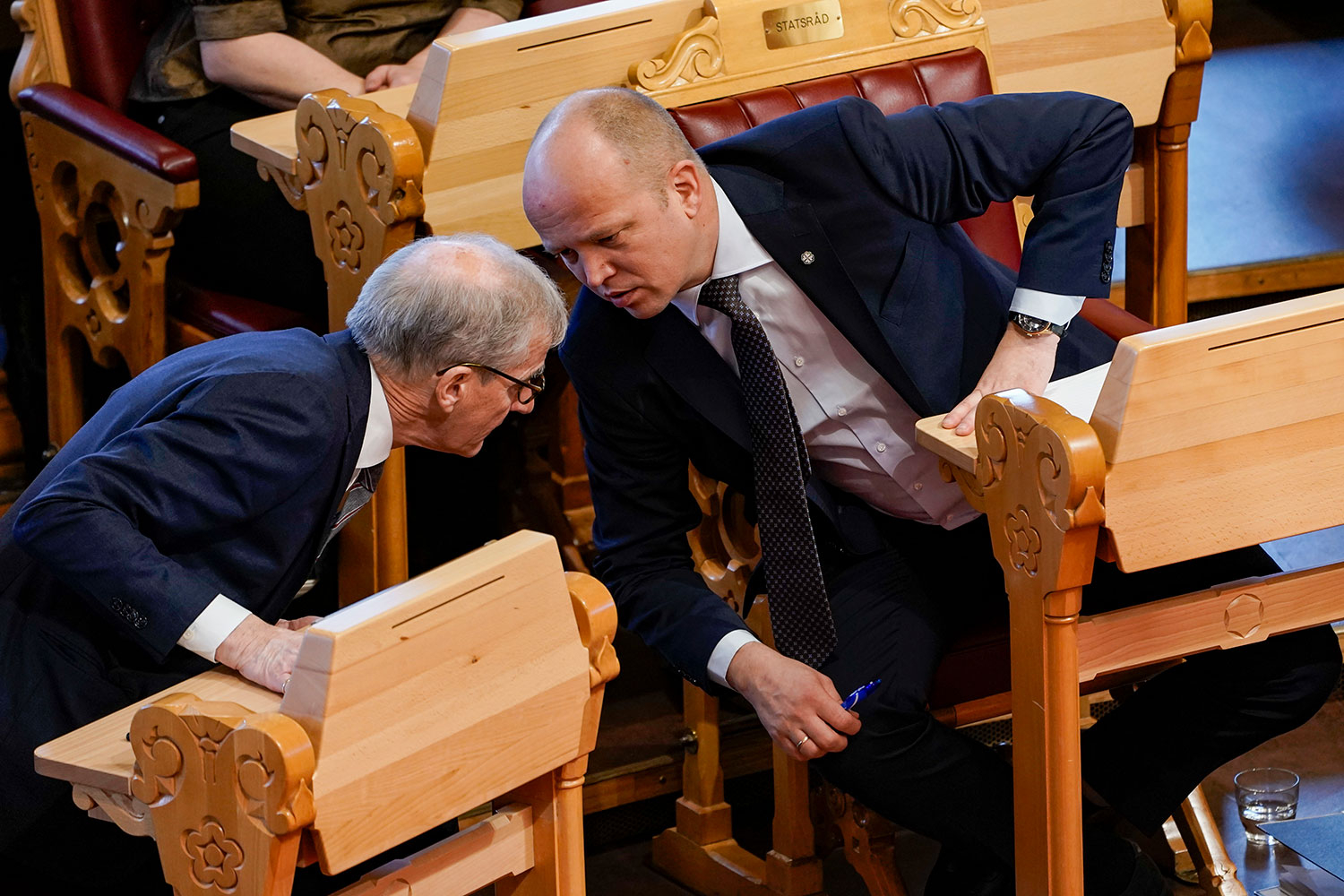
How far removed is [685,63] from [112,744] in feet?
4.82

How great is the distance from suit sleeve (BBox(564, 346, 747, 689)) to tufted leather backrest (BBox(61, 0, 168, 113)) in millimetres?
1480

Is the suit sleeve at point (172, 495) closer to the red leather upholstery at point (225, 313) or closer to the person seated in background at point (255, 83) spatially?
the red leather upholstery at point (225, 313)

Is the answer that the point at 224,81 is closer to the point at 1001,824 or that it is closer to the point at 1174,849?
the point at 1001,824

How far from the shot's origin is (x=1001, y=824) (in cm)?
214

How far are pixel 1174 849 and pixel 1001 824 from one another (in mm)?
692

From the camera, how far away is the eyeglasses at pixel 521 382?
193 centimetres

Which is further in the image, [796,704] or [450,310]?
[796,704]

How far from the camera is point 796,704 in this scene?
2090 mm

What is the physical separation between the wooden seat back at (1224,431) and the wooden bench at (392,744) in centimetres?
57

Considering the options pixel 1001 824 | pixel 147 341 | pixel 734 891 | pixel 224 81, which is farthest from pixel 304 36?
pixel 1001 824

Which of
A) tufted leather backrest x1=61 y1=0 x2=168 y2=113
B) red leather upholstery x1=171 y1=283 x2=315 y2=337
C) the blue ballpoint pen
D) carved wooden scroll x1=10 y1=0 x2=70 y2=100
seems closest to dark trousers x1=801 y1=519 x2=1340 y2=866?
the blue ballpoint pen

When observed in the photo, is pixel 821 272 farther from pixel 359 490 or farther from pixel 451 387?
pixel 359 490

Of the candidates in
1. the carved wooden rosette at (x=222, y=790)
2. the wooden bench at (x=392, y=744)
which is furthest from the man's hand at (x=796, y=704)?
the carved wooden rosette at (x=222, y=790)

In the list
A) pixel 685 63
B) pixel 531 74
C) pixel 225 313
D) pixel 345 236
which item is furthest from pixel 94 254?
pixel 685 63
